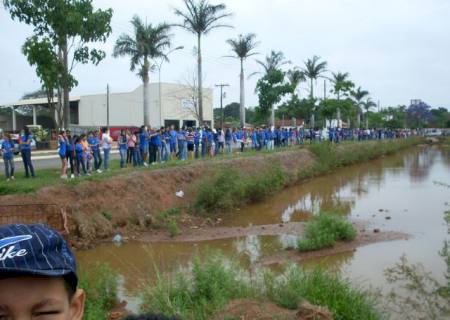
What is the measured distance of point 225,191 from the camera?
56.3ft

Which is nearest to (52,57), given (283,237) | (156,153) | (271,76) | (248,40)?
(156,153)

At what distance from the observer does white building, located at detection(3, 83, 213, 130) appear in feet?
160

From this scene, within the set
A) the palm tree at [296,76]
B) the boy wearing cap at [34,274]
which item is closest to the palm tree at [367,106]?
the palm tree at [296,76]

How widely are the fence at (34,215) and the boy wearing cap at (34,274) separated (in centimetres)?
883

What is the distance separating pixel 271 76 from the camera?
3278 centimetres

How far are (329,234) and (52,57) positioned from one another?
8847mm

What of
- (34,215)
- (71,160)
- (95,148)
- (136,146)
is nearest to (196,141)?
(136,146)

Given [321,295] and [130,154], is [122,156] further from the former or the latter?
[321,295]

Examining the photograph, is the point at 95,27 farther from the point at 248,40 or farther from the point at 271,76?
the point at 248,40

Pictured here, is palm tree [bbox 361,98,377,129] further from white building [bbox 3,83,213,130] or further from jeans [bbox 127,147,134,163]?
jeans [bbox 127,147,134,163]

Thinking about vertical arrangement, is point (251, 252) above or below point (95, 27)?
below

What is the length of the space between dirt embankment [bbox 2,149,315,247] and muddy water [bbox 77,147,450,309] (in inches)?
40.1

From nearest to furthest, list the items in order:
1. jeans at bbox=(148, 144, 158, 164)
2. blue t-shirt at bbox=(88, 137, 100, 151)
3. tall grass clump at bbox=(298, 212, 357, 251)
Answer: tall grass clump at bbox=(298, 212, 357, 251) < blue t-shirt at bbox=(88, 137, 100, 151) < jeans at bbox=(148, 144, 158, 164)

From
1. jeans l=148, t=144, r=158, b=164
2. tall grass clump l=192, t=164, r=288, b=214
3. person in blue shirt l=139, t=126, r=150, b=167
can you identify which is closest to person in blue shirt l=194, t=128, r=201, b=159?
tall grass clump l=192, t=164, r=288, b=214
